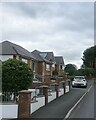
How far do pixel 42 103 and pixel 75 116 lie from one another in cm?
477

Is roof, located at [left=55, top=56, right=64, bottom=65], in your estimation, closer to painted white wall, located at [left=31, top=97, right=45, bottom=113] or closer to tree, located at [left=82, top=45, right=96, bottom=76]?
tree, located at [left=82, top=45, right=96, bottom=76]

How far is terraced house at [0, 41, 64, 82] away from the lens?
48.8 meters

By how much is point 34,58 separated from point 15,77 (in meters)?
42.0

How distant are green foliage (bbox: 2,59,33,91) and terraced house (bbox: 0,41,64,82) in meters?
22.9

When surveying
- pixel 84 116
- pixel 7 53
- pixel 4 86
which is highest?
pixel 7 53

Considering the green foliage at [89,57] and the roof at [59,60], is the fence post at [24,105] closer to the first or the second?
the roof at [59,60]

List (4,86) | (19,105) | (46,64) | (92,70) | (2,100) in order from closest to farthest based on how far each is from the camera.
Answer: (19,105), (2,100), (4,86), (46,64), (92,70)

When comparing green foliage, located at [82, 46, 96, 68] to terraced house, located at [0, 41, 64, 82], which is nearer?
terraced house, located at [0, 41, 64, 82]

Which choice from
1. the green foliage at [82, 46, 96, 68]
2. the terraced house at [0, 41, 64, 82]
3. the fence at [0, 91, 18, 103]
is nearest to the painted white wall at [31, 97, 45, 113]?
the fence at [0, 91, 18, 103]

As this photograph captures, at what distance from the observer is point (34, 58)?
62.2m

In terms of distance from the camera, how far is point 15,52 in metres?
49.0

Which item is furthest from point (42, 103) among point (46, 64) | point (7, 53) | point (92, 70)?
point (92, 70)

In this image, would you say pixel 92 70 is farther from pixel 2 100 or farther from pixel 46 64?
pixel 2 100

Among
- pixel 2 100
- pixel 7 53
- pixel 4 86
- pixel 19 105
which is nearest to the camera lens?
pixel 19 105
